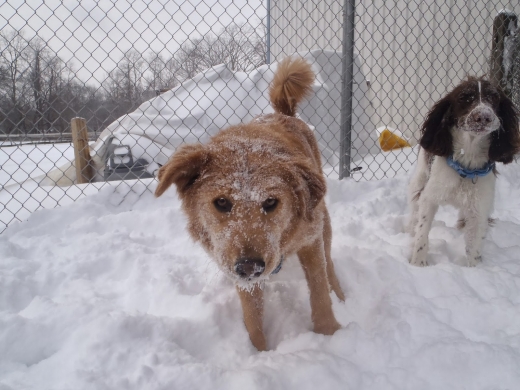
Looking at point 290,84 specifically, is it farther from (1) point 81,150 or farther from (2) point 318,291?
(1) point 81,150

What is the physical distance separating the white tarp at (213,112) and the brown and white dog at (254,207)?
3105 millimetres

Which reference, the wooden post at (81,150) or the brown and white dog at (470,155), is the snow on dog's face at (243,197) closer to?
the brown and white dog at (470,155)

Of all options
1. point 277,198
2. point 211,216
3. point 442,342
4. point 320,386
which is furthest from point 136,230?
point 442,342

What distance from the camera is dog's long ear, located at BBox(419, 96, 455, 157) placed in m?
2.73

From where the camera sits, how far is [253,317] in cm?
195

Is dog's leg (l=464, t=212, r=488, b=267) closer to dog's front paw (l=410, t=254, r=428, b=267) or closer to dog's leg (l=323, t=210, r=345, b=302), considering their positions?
dog's front paw (l=410, t=254, r=428, b=267)

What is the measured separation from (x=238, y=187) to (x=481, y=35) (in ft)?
22.5

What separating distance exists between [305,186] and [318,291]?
2.06 feet

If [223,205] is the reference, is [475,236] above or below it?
below

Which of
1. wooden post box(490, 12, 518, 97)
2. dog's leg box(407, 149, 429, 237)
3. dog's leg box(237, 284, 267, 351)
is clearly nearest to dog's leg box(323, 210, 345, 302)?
dog's leg box(237, 284, 267, 351)

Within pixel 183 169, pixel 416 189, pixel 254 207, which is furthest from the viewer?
pixel 416 189

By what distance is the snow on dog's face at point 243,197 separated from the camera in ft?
4.95

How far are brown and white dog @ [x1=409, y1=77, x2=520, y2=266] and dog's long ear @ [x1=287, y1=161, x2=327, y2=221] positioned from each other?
1367 mm

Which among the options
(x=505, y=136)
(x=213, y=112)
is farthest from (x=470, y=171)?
(x=213, y=112)
